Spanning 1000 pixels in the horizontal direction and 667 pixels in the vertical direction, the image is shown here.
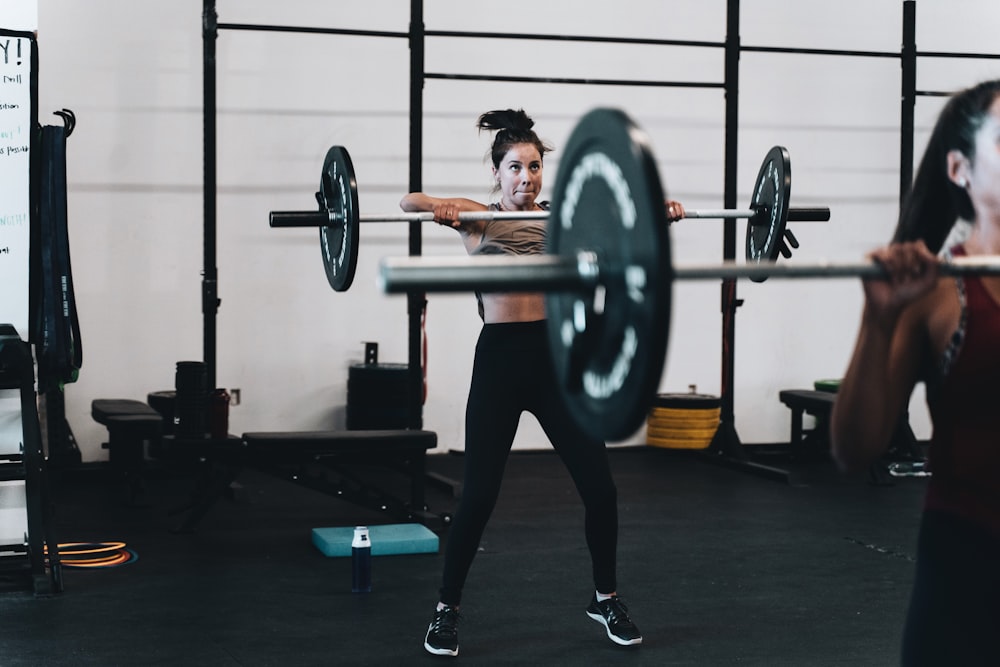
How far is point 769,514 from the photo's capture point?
5023 mm

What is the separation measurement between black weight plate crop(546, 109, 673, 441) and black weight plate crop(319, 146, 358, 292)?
161 centimetres

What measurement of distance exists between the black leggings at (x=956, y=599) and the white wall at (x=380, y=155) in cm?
488

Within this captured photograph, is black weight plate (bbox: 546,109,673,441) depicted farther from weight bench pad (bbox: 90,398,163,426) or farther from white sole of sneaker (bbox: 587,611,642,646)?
weight bench pad (bbox: 90,398,163,426)

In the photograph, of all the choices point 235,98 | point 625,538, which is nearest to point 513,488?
point 625,538

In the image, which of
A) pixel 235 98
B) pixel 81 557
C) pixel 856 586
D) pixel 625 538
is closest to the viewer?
pixel 856 586

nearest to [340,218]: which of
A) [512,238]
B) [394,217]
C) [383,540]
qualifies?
[394,217]

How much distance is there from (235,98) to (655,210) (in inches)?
203

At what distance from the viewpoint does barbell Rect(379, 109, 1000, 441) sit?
1.25 m

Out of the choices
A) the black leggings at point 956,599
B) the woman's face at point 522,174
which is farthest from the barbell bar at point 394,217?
the black leggings at point 956,599

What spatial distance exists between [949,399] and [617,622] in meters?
1.94

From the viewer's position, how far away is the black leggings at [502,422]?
2.98m

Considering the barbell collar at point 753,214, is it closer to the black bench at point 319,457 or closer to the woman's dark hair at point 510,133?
the woman's dark hair at point 510,133

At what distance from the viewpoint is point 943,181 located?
1521 millimetres

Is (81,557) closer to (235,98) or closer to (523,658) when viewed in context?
(523,658)
